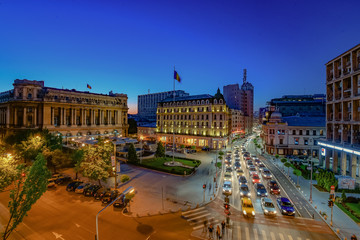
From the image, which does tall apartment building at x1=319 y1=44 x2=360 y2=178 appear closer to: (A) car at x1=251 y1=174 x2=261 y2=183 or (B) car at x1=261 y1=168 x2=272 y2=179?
(B) car at x1=261 y1=168 x2=272 y2=179

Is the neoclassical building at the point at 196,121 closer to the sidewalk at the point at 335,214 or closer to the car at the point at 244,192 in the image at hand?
the sidewalk at the point at 335,214

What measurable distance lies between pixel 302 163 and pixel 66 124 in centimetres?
9624

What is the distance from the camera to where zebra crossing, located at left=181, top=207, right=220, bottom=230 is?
22844 millimetres

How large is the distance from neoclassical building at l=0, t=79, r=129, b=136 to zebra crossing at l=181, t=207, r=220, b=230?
221 feet

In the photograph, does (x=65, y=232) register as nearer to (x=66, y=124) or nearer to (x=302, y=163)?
(x=302, y=163)

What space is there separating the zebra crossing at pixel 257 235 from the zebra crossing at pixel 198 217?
118 inches

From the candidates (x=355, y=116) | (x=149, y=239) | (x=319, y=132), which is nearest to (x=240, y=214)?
(x=149, y=239)

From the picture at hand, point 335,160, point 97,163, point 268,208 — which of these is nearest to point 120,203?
point 97,163

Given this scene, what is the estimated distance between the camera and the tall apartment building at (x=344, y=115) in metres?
40.1

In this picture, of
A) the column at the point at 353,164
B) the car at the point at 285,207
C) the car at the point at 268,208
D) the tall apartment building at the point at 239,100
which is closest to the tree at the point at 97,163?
the car at the point at 268,208

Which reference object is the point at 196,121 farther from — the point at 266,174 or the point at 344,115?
the point at 344,115

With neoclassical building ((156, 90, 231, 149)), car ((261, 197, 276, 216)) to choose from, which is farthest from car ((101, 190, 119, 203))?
neoclassical building ((156, 90, 231, 149))

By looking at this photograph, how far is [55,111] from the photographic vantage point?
83.2 m

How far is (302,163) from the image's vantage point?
2208 inches
